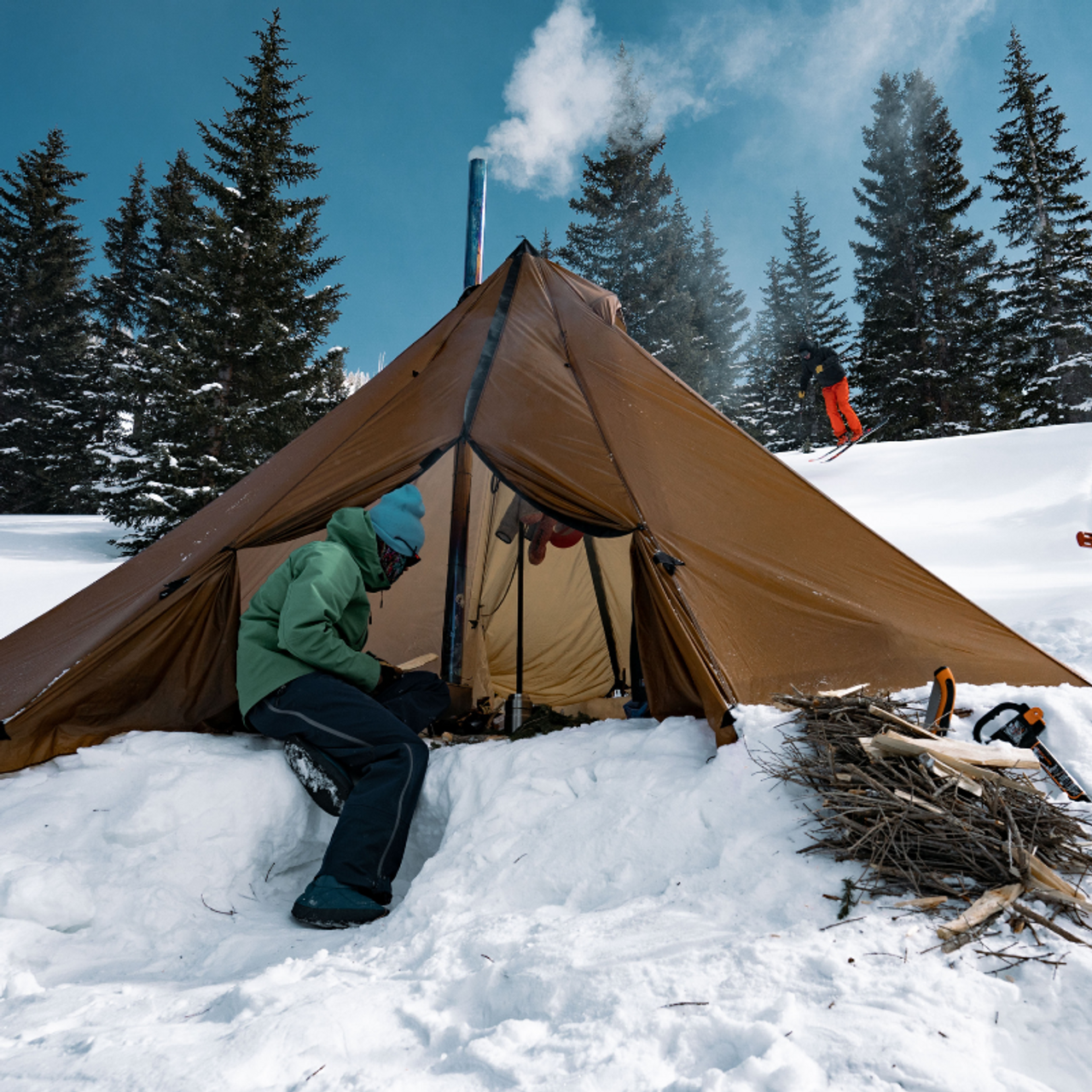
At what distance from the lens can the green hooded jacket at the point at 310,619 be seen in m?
2.39

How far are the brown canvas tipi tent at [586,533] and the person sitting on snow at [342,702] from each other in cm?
44

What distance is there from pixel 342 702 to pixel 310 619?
34 cm

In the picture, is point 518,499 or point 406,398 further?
point 518,499

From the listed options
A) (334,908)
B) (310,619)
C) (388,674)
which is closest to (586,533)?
(388,674)

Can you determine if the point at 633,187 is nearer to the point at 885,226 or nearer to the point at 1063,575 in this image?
the point at 885,226

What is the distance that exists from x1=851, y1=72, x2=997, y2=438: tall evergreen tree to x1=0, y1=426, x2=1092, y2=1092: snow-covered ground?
1744cm

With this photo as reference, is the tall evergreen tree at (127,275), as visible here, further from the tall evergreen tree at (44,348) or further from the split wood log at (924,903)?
the split wood log at (924,903)

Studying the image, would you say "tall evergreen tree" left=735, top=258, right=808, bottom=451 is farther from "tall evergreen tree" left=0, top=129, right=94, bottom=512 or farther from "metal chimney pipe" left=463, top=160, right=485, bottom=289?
"tall evergreen tree" left=0, top=129, right=94, bottom=512

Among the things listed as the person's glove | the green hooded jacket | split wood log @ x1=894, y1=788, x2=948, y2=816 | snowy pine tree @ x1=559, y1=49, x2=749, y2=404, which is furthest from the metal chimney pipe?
snowy pine tree @ x1=559, y1=49, x2=749, y2=404

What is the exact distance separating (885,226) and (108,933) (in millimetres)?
23463

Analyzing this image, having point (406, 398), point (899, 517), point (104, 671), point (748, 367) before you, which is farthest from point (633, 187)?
point (104, 671)

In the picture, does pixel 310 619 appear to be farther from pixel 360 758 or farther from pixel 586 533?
pixel 586 533

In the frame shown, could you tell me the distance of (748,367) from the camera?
23.5m

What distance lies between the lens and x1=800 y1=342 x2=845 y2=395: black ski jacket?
9891 mm
